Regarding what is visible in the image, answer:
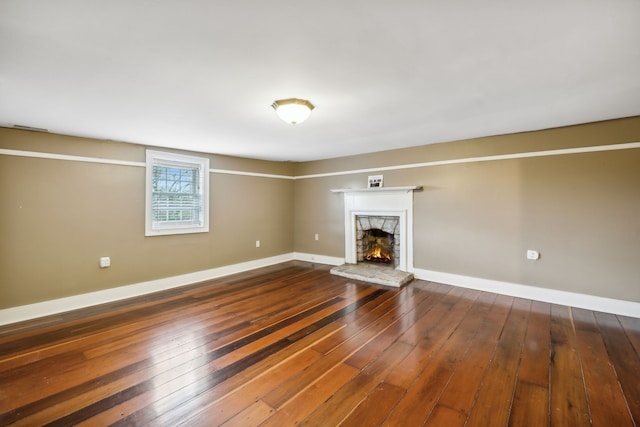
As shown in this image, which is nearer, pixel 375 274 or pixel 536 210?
pixel 536 210

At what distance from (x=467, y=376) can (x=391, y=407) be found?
72 cm

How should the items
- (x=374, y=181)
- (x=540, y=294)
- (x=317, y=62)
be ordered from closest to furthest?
(x=317, y=62) → (x=540, y=294) → (x=374, y=181)

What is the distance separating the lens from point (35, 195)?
3.14 m

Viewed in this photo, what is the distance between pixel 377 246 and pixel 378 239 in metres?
0.14

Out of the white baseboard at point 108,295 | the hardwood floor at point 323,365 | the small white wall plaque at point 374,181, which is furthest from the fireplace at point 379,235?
the white baseboard at point 108,295

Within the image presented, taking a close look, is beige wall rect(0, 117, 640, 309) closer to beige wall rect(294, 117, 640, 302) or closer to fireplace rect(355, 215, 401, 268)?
beige wall rect(294, 117, 640, 302)

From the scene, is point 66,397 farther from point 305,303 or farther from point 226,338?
point 305,303

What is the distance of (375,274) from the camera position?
455 centimetres

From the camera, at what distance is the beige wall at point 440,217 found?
3066mm

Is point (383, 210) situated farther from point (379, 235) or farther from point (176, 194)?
point (176, 194)

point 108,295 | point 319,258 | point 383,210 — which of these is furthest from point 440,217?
point 108,295

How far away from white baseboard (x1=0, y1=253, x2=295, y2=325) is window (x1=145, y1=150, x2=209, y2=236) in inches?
29.6

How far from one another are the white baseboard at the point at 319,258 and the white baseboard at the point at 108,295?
1236mm

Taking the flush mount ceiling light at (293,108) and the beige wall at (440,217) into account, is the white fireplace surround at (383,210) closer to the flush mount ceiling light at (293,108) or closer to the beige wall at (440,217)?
the beige wall at (440,217)
